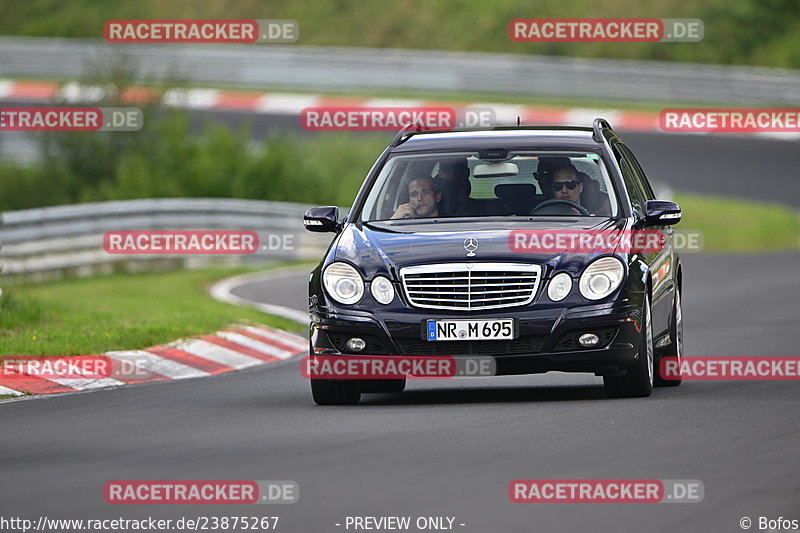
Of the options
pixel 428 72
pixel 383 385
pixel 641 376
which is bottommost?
pixel 383 385

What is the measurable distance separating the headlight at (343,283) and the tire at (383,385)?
0.79 meters

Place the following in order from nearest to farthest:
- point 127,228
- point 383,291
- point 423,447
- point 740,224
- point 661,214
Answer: point 423,447
point 383,291
point 661,214
point 127,228
point 740,224

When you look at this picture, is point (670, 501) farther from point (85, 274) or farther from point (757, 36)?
point (757, 36)

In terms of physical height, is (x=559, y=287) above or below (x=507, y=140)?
below

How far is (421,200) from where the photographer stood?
12.0 metres

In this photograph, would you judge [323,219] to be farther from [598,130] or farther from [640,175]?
[640,175]

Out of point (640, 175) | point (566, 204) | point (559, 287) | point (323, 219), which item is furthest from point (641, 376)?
point (640, 175)

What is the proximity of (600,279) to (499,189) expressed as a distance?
4.12 feet

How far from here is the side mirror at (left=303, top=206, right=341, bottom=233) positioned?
11.9m

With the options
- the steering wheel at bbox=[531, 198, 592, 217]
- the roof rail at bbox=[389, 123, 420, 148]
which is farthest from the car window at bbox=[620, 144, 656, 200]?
the roof rail at bbox=[389, 123, 420, 148]

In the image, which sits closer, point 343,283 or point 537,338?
point 537,338

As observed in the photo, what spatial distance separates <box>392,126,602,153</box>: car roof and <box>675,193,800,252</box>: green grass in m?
16.5

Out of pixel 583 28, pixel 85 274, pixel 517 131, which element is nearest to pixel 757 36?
pixel 583 28

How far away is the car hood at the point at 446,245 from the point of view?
1097 centimetres
